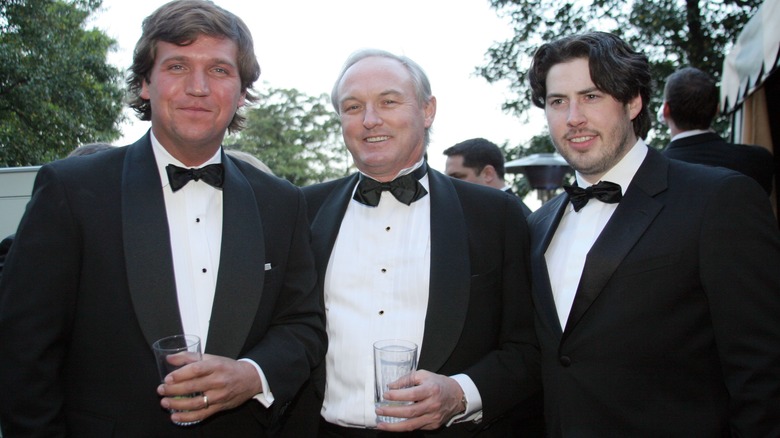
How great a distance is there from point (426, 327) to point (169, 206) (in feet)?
3.63

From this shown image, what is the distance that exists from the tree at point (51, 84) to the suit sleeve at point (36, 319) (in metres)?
2.17

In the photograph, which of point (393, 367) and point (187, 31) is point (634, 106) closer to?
point (393, 367)

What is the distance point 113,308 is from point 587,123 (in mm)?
1850

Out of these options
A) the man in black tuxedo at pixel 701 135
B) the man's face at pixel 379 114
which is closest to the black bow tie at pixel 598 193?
the man's face at pixel 379 114

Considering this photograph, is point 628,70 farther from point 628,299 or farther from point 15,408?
point 15,408

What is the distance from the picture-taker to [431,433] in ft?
8.16

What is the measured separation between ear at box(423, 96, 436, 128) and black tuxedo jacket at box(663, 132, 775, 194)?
195 cm

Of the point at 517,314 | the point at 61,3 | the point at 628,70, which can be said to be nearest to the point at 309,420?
the point at 517,314

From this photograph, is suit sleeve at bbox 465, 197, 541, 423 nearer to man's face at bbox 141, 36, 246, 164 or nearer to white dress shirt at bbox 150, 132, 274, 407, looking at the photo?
white dress shirt at bbox 150, 132, 274, 407

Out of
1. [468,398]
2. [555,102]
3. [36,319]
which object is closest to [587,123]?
[555,102]

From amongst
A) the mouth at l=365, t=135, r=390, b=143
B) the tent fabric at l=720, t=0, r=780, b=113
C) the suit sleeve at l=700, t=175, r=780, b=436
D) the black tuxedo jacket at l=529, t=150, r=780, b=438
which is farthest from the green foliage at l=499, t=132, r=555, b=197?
the suit sleeve at l=700, t=175, r=780, b=436

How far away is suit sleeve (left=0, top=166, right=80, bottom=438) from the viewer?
181 cm

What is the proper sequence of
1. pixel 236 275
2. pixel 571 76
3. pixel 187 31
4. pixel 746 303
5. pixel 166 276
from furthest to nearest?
pixel 571 76, pixel 187 31, pixel 236 275, pixel 166 276, pixel 746 303

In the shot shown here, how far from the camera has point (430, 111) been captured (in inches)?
120
